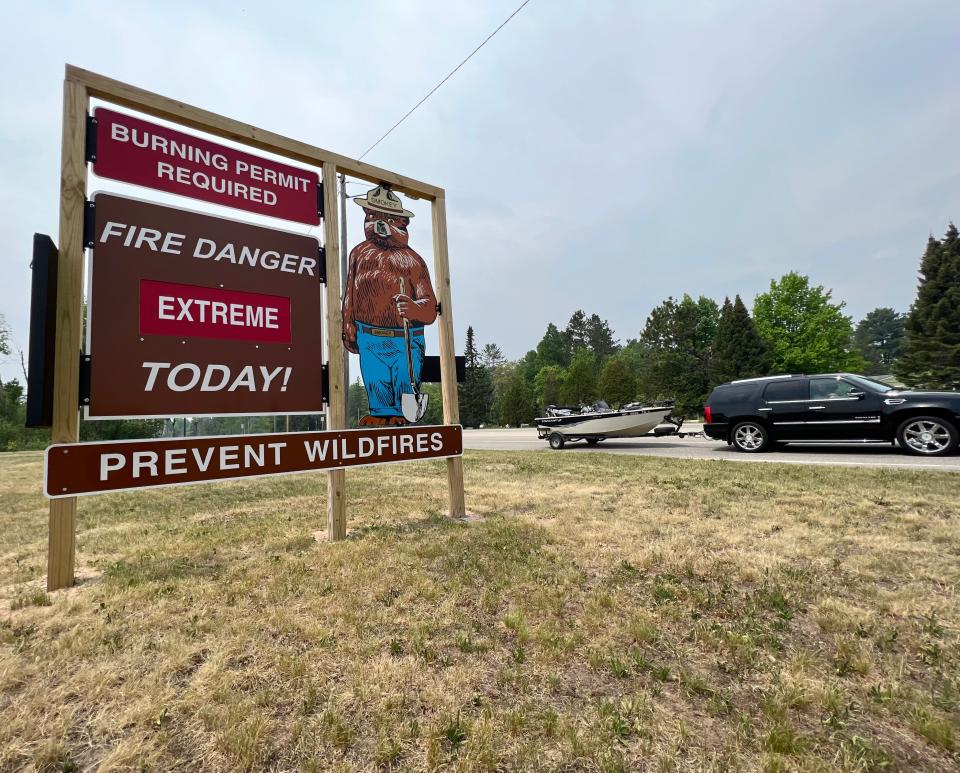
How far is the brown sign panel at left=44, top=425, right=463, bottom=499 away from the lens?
3273mm

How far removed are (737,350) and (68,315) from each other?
4307 cm

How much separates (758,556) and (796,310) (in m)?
44.5

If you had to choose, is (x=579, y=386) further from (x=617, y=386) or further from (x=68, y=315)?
(x=68, y=315)

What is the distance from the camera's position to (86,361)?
3453 mm

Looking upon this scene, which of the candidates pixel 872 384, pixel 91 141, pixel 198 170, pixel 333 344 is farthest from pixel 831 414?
pixel 91 141

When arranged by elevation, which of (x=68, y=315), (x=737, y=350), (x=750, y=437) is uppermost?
(x=737, y=350)

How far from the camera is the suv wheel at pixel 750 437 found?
35.3 feet

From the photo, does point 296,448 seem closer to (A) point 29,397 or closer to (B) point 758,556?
(A) point 29,397

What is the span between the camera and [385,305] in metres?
5.17

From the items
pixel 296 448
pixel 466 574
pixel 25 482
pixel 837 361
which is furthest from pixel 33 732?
pixel 837 361

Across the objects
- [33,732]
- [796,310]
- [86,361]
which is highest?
[796,310]

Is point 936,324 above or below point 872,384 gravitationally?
above

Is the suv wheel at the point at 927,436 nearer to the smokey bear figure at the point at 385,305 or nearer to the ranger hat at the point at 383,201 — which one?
the smokey bear figure at the point at 385,305

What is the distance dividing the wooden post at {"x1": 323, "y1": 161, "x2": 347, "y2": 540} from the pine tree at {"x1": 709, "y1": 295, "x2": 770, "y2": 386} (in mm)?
39524
